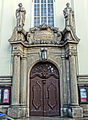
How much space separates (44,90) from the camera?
31.6 ft

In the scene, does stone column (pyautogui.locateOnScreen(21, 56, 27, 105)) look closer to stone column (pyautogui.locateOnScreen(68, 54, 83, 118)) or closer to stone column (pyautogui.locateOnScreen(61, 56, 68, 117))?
stone column (pyautogui.locateOnScreen(61, 56, 68, 117))

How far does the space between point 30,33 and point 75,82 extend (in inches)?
147

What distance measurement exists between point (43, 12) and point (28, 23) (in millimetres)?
1292

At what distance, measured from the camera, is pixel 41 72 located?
9914mm

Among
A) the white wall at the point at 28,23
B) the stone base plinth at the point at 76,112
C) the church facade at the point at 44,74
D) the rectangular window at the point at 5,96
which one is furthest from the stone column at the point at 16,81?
the stone base plinth at the point at 76,112

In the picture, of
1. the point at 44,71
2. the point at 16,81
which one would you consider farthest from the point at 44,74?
the point at 16,81

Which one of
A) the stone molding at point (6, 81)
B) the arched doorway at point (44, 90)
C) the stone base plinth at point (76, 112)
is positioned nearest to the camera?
the stone base plinth at point (76, 112)

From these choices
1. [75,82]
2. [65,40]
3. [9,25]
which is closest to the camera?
[75,82]

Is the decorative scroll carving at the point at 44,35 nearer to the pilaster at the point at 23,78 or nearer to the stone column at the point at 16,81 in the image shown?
the pilaster at the point at 23,78

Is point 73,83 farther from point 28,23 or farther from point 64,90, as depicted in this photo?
point 28,23

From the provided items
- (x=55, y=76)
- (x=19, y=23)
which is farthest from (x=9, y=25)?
(x=55, y=76)

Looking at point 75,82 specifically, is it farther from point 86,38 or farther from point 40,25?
point 40,25

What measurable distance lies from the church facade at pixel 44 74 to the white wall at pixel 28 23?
1.40ft

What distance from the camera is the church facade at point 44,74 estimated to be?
9.09 metres
